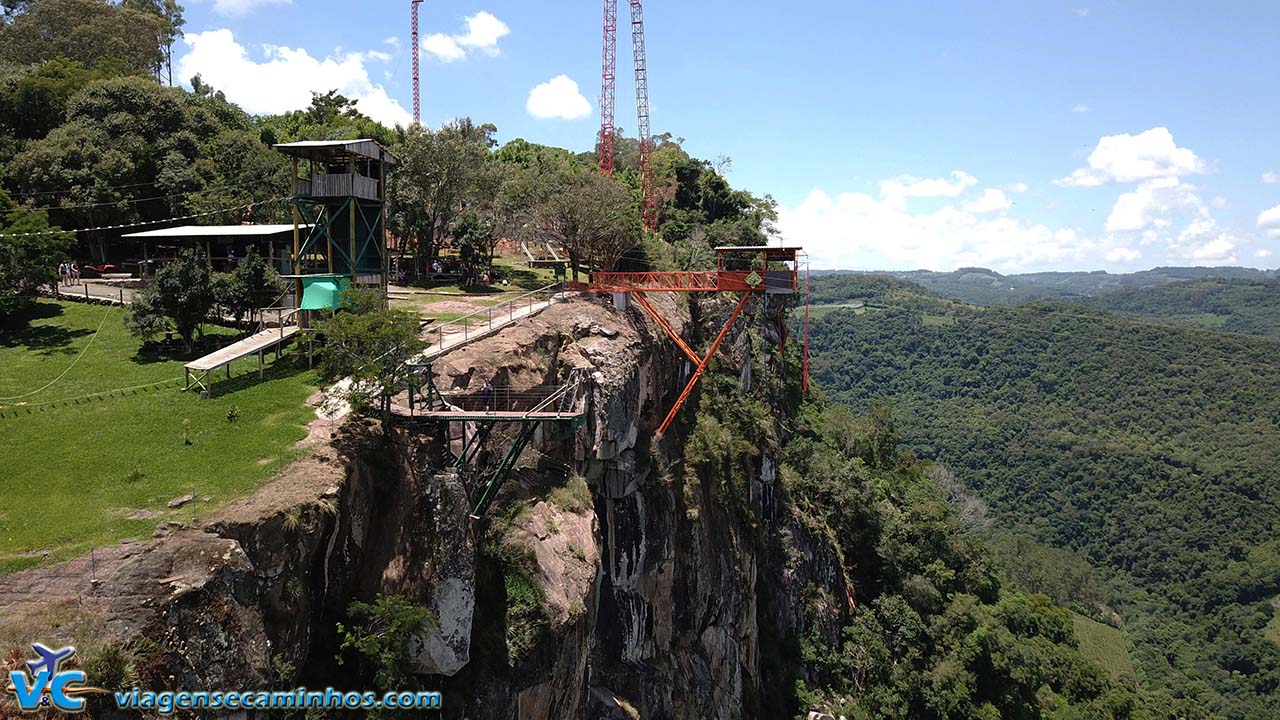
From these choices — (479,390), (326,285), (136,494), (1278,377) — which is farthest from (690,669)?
(1278,377)

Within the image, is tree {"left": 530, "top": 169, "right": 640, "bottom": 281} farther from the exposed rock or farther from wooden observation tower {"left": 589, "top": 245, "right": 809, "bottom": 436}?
the exposed rock

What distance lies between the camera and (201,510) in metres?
17.6

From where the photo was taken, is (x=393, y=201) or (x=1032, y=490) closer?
(x=393, y=201)

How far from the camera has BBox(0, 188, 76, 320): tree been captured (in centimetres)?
3222

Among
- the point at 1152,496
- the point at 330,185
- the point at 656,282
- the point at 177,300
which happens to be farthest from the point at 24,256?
the point at 1152,496

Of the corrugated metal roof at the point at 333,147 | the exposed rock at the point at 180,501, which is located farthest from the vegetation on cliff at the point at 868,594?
the exposed rock at the point at 180,501

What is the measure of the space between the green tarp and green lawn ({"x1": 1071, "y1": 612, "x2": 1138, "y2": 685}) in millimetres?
94133

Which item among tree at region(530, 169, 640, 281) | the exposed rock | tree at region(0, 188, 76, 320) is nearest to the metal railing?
tree at region(530, 169, 640, 281)

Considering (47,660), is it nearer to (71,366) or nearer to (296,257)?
(71,366)

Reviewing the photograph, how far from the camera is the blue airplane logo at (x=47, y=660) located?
40.9 ft

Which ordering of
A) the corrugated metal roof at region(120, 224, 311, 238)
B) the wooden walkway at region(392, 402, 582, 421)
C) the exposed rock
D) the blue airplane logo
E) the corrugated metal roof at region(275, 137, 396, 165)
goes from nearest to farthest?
the blue airplane logo, the exposed rock, the wooden walkway at region(392, 402, 582, 421), the corrugated metal roof at region(275, 137, 396, 165), the corrugated metal roof at region(120, 224, 311, 238)

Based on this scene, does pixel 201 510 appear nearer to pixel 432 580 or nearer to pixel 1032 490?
pixel 432 580

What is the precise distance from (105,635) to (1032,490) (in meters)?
170

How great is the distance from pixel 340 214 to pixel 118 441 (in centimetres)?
1448
